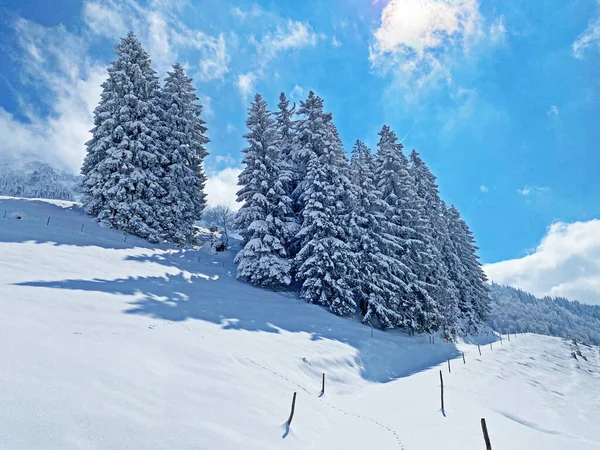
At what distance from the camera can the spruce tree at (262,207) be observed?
2322 cm

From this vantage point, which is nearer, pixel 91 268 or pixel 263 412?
pixel 263 412

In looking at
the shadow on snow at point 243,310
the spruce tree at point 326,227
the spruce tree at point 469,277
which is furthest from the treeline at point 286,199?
the spruce tree at point 469,277

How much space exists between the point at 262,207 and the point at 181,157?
29.6 feet

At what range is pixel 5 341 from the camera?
5895 millimetres

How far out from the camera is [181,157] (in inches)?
1100

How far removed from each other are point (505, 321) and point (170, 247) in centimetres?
18691

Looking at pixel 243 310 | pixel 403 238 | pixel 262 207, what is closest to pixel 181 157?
pixel 262 207

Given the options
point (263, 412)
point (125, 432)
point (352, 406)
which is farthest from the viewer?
point (352, 406)

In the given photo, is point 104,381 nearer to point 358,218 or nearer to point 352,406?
point 352,406

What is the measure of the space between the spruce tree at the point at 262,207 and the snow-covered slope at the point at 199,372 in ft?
7.07

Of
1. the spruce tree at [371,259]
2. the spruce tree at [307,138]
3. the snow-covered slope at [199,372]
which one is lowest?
the snow-covered slope at [199,372]

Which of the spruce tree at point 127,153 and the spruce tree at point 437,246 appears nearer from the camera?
the spruce tree at point 127,153

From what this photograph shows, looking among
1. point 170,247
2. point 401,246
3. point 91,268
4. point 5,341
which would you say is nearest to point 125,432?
point 5,341

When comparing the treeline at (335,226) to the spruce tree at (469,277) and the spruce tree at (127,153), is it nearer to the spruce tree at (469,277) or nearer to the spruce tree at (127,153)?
the spruce tree at (127,153)
